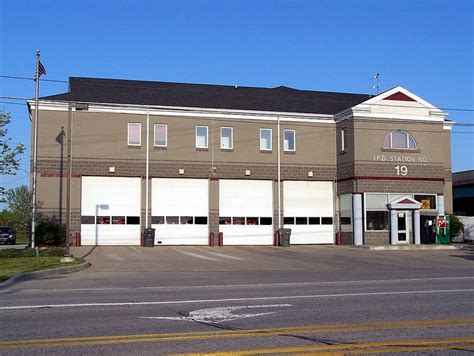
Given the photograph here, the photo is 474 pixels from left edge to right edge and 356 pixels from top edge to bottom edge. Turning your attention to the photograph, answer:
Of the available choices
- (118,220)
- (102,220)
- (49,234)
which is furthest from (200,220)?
(49,234)

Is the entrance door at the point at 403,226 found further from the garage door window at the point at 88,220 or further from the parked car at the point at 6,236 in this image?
the parked car at the point at 6,236

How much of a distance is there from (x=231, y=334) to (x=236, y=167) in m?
28.7

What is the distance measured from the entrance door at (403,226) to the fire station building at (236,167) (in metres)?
0.06

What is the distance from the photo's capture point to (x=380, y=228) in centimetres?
3638

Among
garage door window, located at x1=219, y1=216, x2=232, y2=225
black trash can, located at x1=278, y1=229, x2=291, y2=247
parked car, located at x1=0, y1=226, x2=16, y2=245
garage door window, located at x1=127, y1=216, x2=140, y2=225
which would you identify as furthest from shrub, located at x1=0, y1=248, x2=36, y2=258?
parked car, located at x1=0, y1=226, x2=16, y2=245

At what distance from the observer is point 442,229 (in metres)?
37.2

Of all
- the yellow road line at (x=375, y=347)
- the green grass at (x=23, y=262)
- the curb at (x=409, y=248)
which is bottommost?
the curb at (x=409, y=248)

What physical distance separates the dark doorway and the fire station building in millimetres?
81

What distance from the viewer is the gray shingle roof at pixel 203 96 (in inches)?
1444

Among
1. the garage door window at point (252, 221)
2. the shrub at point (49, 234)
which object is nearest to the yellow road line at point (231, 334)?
the shrub at point (49, 234)

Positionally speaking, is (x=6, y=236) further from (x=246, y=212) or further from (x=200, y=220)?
(x=246, y=212)

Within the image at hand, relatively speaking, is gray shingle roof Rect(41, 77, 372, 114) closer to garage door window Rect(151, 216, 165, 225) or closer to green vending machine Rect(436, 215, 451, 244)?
garage door window Rect(151, 216, 165, 225)

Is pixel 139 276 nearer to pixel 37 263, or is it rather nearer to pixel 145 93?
pixel 37 263

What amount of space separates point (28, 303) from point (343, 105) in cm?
3214
